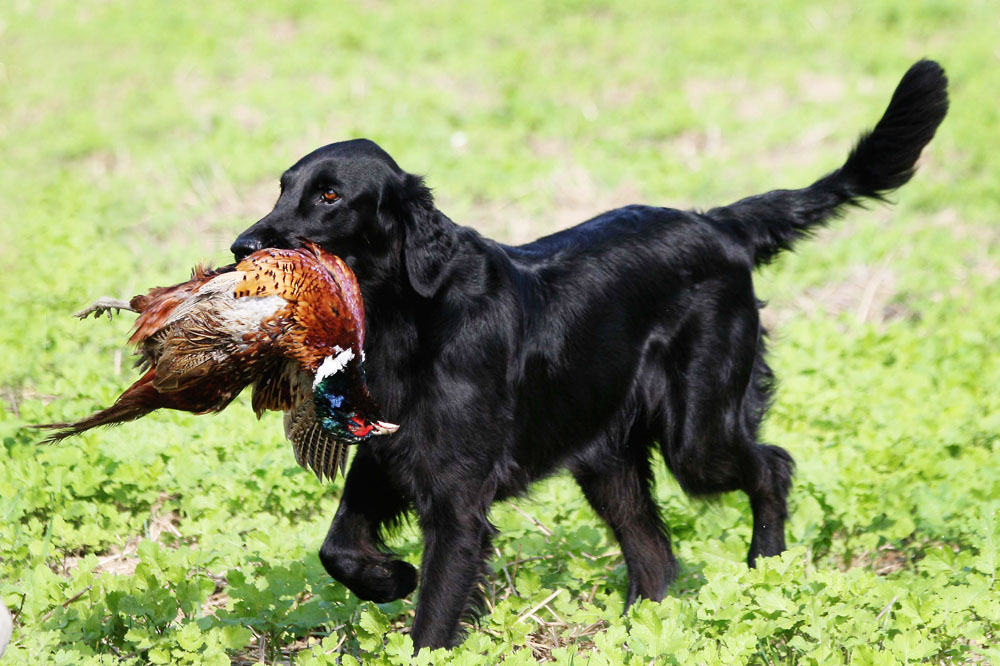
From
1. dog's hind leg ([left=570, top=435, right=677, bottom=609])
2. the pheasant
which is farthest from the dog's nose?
dog's hind leg ([left=570, top=435, right=677, bottom=609])

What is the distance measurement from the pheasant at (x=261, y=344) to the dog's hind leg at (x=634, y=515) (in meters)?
1.48

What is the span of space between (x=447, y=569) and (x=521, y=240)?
5719 mm

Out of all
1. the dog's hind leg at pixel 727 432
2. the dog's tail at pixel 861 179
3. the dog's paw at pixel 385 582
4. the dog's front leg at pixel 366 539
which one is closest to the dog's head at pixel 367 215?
the dog's front leg at pixel 366 539

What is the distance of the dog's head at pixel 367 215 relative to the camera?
3750 millimetres

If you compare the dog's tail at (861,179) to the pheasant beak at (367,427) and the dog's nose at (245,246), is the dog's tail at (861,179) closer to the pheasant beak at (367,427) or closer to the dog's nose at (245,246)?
the pheasant beak at (367,427)

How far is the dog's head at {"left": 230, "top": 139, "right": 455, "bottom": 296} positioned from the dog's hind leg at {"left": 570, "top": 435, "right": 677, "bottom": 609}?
135 centimetres

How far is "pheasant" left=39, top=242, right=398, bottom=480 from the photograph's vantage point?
10.5 ft

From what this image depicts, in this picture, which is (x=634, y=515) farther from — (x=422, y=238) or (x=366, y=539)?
(x=422, y=238)

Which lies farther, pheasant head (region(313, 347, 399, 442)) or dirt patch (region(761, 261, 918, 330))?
dirt patch (region(761, 261, 918, 330))

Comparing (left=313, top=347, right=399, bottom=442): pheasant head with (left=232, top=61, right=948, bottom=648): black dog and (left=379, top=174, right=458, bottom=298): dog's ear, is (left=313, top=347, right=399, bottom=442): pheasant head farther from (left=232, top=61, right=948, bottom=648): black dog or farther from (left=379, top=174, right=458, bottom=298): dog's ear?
(left=379, top=174, right=458, bottom=298): dog's ear

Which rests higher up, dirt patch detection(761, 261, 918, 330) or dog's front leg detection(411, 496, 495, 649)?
dog's front leg detection(411, 496, 495, 649)

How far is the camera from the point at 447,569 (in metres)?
3.80

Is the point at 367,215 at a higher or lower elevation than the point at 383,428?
higher

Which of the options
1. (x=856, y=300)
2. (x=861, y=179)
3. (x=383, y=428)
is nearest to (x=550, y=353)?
(x=383, y=428)
